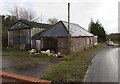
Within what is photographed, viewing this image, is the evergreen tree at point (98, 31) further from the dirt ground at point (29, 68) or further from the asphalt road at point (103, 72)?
the dirt ground at point (29, 68)

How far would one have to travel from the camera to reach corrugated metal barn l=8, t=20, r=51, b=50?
69.0 feet

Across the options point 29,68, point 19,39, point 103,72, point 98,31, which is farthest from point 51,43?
point 98,31

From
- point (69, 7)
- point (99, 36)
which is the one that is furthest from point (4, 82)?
point (99, 36)

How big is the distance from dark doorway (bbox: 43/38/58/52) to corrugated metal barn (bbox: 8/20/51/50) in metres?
3.27

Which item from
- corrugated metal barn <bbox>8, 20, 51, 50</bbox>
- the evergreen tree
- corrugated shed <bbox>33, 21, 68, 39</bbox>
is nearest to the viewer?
corrugated shed <bbox>33, 21, 68, 39</bbox>

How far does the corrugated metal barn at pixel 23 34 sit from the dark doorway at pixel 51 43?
3.27 metres

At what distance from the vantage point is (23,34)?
21953mm

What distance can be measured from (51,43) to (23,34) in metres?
7.48

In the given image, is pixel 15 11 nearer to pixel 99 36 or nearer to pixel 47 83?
pixel 99 36

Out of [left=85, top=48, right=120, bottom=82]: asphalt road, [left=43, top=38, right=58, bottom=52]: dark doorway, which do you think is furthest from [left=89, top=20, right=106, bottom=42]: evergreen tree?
[left=85, top=48, right=120, bottom=82]: asphalt road

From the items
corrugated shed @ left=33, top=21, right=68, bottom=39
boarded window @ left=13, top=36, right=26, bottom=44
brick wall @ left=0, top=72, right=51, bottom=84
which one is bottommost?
brick wall @ left=0, top=72, right=51, bottom=84

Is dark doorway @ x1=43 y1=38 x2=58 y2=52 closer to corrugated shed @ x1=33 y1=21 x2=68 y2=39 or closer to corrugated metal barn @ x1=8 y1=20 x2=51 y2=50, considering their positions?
corrugated shed @ x1=33 y1=21 x2=68 y2=39

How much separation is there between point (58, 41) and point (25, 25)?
8705 millimetres

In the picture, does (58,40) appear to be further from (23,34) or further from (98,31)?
(98,31)
